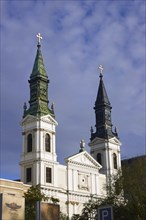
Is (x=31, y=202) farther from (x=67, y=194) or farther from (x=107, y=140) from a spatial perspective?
(x=107, y=140)

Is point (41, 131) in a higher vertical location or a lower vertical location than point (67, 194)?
higher

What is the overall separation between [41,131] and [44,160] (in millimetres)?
4303

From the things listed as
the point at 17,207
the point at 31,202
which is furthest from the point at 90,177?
the point at 17,207

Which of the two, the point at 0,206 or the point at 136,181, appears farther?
the point at 136,181

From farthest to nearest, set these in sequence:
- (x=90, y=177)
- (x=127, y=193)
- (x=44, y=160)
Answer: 1. (x=90, y=177)
2. (x=44, y=160)
3. (x=127, y=193)

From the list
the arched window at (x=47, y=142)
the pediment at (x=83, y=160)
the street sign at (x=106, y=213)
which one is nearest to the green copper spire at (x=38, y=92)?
the arched window at (x=47, y=142)

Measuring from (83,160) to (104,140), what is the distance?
26.1 feet

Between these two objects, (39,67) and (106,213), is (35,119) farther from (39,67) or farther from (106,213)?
(106,213)

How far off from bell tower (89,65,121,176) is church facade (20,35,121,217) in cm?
17

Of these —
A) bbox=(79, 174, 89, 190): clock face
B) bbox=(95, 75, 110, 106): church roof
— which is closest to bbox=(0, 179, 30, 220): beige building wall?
bbox=(79, 174, 89, 190): clock face

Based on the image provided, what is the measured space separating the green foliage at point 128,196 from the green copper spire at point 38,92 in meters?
21.4

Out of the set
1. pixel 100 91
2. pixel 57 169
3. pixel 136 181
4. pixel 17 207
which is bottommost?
pixel 17 207

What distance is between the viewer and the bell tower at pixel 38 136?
2333 inches

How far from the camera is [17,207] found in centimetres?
2198
